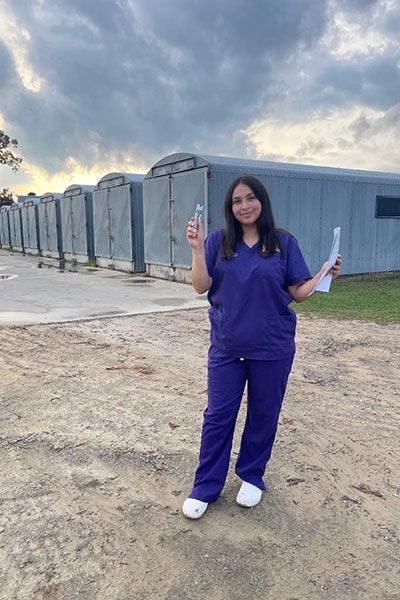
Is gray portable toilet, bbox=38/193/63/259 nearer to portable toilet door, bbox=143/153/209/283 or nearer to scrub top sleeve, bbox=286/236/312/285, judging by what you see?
portable toilet door, bbox=143/153/209/283

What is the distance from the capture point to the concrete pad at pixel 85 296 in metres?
7.84

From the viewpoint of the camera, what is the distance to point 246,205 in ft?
7.52

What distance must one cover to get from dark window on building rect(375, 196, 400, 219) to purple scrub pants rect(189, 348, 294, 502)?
38.7 ft

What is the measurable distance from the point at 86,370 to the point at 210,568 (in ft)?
9.70

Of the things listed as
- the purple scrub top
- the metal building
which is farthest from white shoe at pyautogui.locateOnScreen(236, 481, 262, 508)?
the metal building

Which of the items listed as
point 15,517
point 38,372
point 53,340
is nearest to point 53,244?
point 53,340

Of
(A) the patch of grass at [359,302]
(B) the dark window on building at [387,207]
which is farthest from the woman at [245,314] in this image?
(B) the dark window on building at [387,207]

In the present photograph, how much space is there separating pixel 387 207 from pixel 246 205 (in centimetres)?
1209

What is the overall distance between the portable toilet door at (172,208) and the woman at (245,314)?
26.3ft

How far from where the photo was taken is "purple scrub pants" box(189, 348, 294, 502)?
2.31m

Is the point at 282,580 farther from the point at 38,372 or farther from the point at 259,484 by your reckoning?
the point at 38,372

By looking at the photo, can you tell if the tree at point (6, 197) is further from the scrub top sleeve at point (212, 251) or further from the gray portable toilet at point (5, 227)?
the scrub top sleeve at point (212, 251)

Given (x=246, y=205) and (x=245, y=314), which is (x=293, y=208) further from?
(x=245, y=314)

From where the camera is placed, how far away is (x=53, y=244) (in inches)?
878
